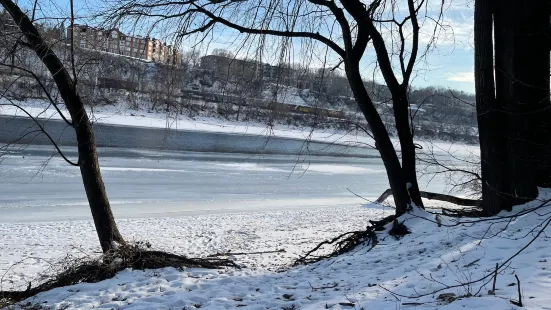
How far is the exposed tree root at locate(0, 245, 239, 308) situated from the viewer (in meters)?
5.44

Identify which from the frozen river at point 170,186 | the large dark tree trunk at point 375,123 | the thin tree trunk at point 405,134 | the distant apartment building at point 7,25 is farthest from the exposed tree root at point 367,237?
the distant apartment building at point 7,25

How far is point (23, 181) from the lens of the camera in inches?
645

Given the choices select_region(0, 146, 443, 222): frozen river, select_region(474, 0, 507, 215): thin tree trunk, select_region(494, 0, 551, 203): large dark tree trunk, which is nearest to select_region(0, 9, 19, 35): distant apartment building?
select_region(0, 146, 443, 222): frozen river

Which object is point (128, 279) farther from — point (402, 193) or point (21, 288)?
point (402, 193)

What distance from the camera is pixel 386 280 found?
4.73 m

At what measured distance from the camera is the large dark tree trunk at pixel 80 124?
661 cm

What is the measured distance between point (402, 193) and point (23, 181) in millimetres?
14200

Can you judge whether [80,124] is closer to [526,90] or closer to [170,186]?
[526,90]

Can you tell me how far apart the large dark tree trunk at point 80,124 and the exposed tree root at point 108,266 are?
2.79 feet

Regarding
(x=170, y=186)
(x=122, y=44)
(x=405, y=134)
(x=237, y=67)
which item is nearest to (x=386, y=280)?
(x=405, y=134)

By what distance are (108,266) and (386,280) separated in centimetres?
336

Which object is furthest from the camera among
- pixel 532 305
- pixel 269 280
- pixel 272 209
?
pixel 272 209

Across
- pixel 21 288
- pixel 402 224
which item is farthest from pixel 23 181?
pixel 402 224

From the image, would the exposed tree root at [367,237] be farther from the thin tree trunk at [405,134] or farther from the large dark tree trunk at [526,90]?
the large dark tree trunk at [526,90]
